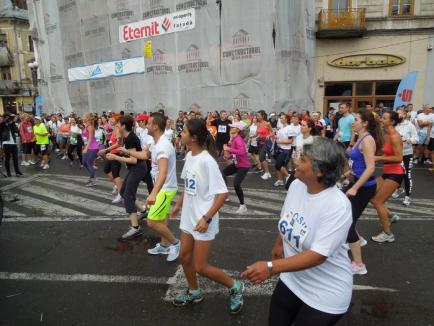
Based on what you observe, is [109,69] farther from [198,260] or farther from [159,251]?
[198,260]

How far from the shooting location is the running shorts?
167 inches

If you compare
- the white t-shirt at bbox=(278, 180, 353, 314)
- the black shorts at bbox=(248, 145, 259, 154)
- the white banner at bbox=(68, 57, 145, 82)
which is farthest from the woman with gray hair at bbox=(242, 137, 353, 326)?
the white banner at bbox=(68, 57, 145, 82)

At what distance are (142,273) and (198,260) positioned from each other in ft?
4.46

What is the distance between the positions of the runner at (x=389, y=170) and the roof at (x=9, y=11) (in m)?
57.4

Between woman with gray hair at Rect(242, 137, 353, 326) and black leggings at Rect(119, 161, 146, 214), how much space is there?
3.57 m

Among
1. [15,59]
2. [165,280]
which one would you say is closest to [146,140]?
[165,280]

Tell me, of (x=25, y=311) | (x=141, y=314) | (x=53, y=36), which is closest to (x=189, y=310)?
(x=141, y=314)

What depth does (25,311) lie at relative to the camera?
3504mm

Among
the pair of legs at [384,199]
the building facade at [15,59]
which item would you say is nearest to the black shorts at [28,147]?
the pair of legs at [384,199]

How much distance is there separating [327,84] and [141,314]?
18.0 m

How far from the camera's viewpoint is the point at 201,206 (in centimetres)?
323

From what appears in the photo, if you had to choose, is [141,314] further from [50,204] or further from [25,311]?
[50,204]

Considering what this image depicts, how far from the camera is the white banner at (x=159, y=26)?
51.7 feet

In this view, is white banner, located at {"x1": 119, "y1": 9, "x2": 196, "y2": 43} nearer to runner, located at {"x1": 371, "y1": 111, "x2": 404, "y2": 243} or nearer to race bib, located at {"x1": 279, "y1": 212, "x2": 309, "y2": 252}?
runner, located at {"x1": 371, "y1": 111, "x2": 404, "y2": 243}
